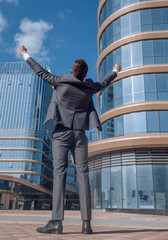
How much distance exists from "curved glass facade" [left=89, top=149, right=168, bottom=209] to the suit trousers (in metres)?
14.0

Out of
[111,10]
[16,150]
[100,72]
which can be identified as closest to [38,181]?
[16,150]

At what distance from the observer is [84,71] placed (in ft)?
11.1

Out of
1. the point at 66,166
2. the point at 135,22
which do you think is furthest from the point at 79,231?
the point at 135,22

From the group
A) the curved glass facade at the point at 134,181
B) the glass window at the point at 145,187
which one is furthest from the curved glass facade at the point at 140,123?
the glass window at the point at 145,187

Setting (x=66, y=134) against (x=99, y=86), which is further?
(x=99, y=86)

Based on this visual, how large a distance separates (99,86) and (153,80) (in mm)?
15835

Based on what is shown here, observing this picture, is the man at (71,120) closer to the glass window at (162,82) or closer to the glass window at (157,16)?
the glass window at (162,82)

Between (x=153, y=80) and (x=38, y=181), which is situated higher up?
(x=153, y=80)

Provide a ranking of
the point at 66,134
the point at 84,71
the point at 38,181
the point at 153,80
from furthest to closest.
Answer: the point at 38,181 < the point at 153,80 < the point at 84,71 < the point at 66,134

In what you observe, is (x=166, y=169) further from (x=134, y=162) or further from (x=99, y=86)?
(x=99, y=86)

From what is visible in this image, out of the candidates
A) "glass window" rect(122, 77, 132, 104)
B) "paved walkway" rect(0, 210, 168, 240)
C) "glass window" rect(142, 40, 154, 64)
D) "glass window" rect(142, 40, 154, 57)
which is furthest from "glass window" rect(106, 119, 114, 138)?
"paved walkway" rect(0, 210, 168, 240)

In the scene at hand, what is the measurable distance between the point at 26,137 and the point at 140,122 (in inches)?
2010

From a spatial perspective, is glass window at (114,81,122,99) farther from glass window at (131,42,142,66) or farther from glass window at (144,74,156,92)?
glass window at (144,74,156,92)

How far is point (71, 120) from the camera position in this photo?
3143mm
